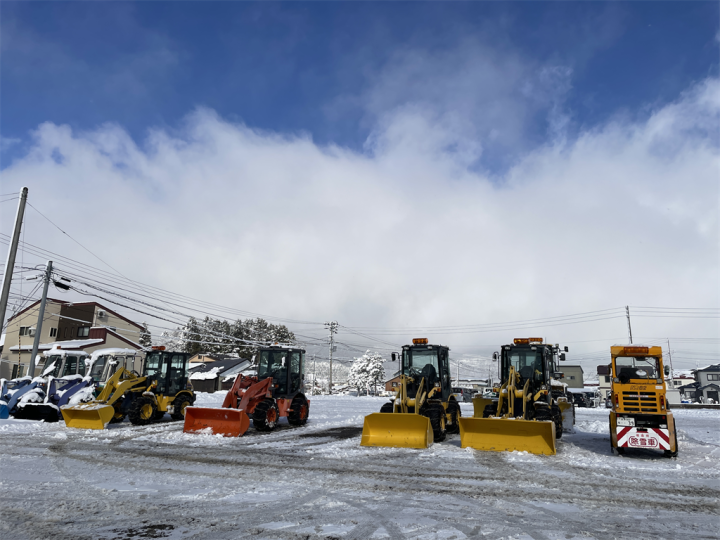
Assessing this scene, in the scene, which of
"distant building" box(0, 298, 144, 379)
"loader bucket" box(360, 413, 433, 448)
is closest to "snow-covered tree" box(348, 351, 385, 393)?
"distant building" box(0, 298, 144, 379)

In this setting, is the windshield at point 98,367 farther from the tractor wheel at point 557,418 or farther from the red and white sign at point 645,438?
the red and white sign at point 645,438

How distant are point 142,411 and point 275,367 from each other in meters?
4.44

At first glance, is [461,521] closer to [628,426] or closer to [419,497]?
[419,497]

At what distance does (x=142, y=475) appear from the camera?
7500 millimetres

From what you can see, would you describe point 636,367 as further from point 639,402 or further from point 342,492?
point 342,492

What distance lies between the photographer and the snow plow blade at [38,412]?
607 inches

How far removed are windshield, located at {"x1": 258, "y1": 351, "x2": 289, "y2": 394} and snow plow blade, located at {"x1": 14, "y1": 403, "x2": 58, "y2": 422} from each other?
7428 millimetres

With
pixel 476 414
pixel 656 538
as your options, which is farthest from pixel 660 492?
pixel 476 414

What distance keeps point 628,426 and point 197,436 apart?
10.4m

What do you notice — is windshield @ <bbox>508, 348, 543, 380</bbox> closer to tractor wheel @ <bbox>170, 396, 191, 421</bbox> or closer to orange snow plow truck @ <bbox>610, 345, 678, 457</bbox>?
orange snow plow truck @ <bbox>610, 345, 678, 457</bbox>

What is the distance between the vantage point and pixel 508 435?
10.3m

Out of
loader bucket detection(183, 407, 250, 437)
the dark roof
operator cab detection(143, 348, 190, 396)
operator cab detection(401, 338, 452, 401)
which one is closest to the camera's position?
loader bucket detection(183, 407, 250, 437)

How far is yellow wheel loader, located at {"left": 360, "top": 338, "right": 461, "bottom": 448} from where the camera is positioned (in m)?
10.7

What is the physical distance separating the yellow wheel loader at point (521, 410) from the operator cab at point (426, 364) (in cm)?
141
